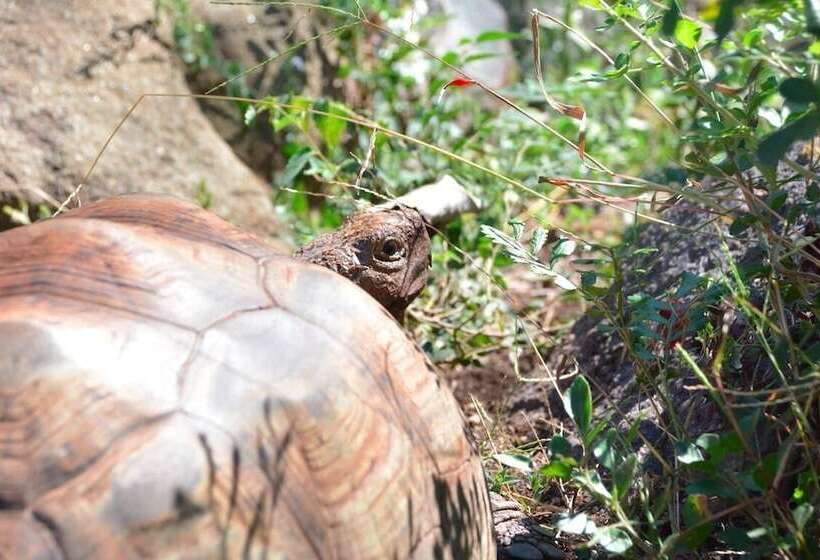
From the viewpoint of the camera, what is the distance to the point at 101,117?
2.97 metres

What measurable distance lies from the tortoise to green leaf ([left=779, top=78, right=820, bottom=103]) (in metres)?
0.61

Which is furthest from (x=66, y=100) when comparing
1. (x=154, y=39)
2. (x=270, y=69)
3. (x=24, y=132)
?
(x=270, y=69)

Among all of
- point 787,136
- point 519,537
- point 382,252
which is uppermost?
point 787,136

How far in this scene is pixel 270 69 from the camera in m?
3.55

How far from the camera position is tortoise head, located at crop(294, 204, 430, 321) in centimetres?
172

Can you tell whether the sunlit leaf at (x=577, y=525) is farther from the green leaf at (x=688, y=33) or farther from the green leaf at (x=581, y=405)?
the green leaf at (x=688, y=33)

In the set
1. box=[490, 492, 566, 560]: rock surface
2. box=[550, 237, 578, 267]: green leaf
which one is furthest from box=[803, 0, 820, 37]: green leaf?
box=[490, 492, 566, 560]: rock surface

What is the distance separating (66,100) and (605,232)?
1.89 metres

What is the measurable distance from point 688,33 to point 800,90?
41cm

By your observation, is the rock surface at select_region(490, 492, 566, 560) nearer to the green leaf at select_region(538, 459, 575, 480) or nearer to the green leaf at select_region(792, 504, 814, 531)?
the green leaf at select_region(538, 459, 575, 480)

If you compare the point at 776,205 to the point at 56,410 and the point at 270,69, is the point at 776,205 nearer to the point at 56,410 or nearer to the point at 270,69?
the point at 56,410

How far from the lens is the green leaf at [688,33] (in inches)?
60.5

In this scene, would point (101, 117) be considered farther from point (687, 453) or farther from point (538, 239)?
point (687, 453)

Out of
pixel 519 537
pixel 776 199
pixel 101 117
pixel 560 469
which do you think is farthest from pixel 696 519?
pixel 101 117
